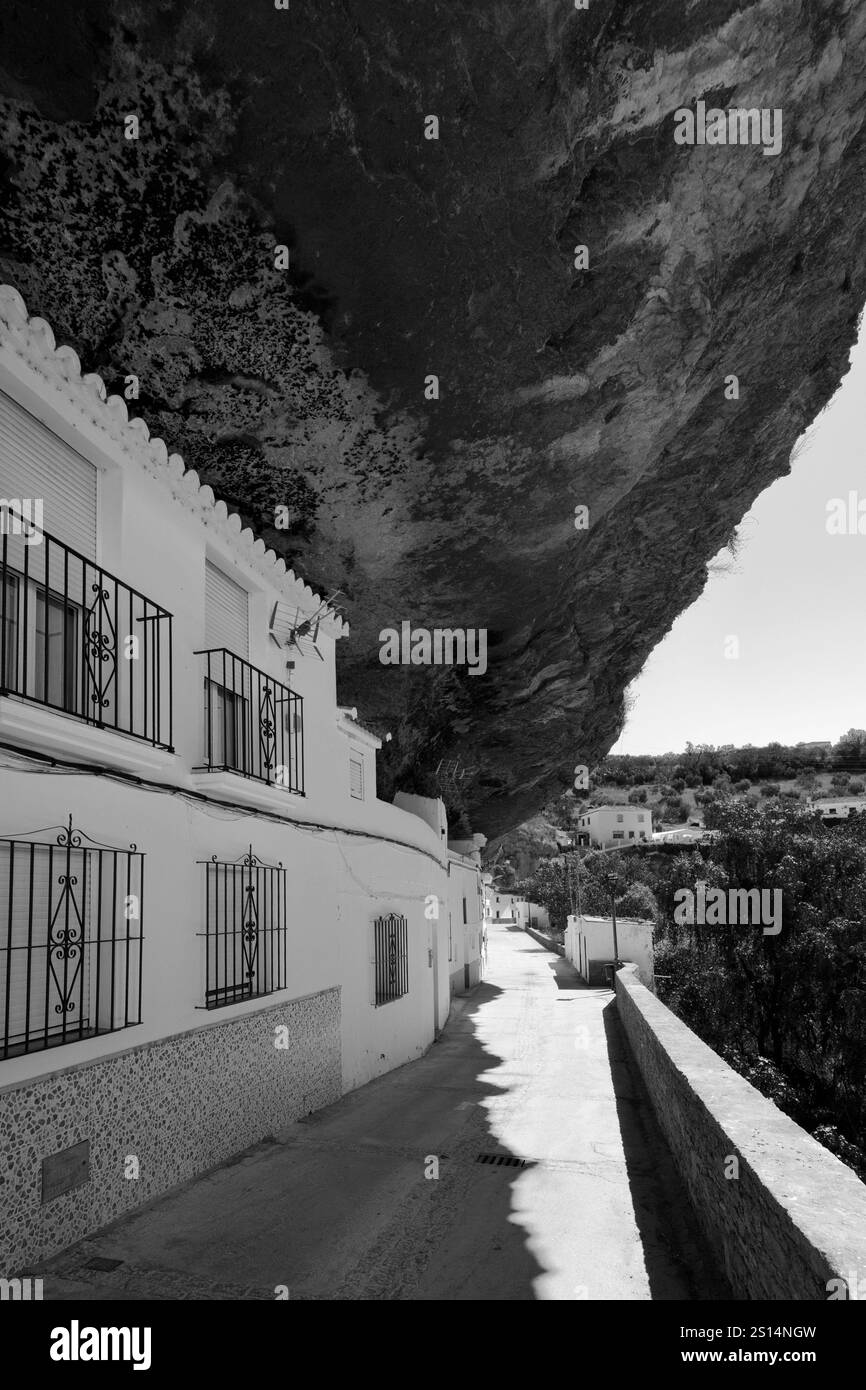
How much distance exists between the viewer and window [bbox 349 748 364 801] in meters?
11.9

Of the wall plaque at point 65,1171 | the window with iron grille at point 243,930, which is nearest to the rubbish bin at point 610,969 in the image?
the window with iron grille at point 243,930

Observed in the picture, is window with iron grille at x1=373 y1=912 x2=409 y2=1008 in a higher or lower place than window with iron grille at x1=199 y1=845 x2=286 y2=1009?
lower

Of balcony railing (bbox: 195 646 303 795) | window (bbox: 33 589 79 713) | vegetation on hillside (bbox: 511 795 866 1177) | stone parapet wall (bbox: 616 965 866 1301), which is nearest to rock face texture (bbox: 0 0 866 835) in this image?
balcony railing (bbox: 195 646 303 795)

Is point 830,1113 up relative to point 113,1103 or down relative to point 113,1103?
down

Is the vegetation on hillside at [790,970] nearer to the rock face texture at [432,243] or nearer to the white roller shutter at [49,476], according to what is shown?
the rock face texture at [432,243]

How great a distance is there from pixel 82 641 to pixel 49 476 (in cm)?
107

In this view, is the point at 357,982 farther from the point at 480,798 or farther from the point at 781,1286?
the point at 480,798

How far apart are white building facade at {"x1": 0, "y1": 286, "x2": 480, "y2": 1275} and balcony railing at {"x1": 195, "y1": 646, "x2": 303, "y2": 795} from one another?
1.4 inches

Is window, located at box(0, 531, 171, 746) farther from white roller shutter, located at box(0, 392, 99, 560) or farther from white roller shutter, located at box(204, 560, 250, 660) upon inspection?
white roller shutter, located at box(204, 560, 250, 660)

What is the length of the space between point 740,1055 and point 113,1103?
18593 mm

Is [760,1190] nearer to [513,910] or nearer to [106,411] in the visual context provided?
[106,411]

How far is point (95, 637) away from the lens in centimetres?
580

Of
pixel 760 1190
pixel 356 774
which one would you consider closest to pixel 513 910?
pixel 356 774

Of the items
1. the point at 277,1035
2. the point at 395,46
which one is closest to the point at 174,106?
the point at 395,46
